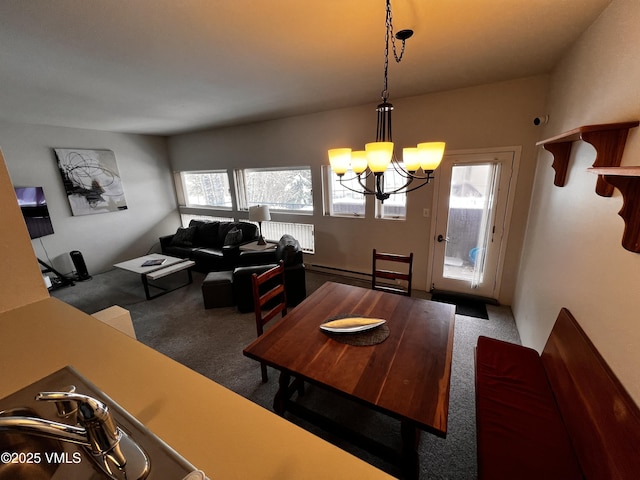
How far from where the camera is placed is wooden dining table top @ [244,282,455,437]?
45.2 inches

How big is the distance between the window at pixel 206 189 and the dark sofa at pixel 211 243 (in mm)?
666

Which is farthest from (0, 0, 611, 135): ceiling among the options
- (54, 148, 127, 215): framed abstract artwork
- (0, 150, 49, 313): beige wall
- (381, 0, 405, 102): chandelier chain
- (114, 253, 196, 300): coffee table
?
(114, 253, 196, 300): coffee table

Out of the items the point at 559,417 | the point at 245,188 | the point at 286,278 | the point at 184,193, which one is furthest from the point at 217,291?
the point at 184,193

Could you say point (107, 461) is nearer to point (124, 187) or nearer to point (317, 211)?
point (317, 211)

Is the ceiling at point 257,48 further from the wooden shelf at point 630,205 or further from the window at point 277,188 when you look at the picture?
the window at point 277,188

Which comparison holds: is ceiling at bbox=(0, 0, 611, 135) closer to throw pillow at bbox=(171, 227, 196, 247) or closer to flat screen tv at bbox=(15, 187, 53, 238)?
flat screen tv at bbox=(15, 187, 53, 238)

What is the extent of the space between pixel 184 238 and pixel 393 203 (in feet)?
13.7

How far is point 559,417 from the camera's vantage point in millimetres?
1361

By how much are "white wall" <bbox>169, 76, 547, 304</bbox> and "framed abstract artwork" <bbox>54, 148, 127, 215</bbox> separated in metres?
1.65

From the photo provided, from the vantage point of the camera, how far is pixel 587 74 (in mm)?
1729

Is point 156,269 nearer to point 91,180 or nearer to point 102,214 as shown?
point 102,214

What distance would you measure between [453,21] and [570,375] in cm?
228

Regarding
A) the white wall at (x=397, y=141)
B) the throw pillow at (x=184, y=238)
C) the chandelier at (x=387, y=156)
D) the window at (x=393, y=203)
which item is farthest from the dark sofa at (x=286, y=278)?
the throw pillow at (x=184, y=238)

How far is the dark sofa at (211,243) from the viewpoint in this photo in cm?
445
